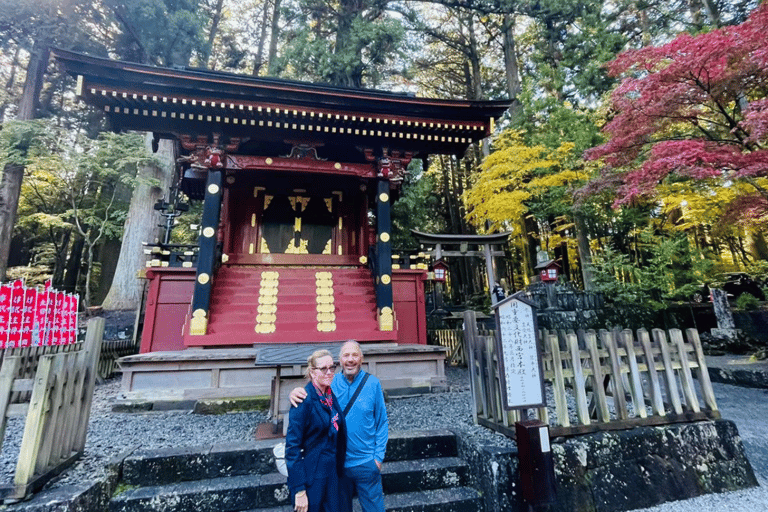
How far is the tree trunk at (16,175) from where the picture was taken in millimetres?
11688

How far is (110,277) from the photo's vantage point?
571 inches

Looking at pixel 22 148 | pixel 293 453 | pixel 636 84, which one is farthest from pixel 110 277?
pixel 636 84

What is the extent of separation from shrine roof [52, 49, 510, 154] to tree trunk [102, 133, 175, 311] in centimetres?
697

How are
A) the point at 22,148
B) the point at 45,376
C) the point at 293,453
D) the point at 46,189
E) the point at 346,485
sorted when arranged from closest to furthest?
the point at 293,453
the point at 346,485
the point at 45,376
the point at 22,148
the point at 46,189

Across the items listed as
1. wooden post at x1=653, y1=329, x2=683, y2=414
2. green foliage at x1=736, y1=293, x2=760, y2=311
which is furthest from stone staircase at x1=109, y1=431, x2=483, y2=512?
green foliage at x1=736, y1=293, x2=760, y2=311

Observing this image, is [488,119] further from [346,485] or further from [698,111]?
[346,485]

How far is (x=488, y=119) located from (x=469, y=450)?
6.03 meters

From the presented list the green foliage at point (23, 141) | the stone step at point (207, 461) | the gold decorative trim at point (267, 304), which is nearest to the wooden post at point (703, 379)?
the stone step at point (207, 461)

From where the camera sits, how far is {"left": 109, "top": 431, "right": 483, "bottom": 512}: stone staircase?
258 centimetres

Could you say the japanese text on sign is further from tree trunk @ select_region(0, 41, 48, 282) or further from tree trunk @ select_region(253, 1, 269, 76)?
tree trunk @ select_region(253, 1, 269, 76)

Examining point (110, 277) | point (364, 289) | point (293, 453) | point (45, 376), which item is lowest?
point (293, 453)

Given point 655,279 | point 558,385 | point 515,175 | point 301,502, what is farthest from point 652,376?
point 515,175

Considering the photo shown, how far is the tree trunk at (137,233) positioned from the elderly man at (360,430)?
12.2 m

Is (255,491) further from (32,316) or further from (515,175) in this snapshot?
(515,175)
